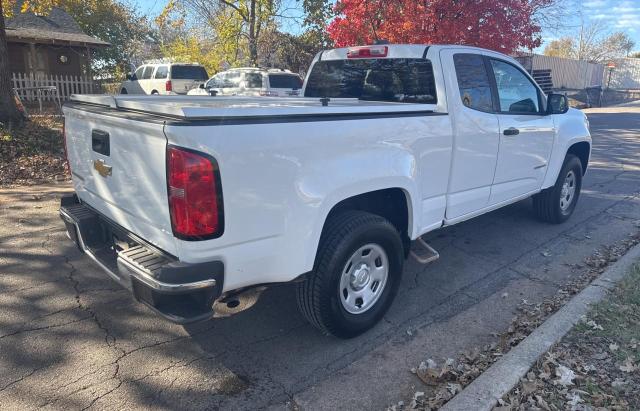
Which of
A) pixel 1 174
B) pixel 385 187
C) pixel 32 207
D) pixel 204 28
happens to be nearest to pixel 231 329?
pixel 385 187

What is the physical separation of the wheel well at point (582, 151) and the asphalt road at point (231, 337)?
55.7 inches

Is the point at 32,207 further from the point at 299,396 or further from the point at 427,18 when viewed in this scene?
the point at 427,18

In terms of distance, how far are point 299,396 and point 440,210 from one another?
1.95 m

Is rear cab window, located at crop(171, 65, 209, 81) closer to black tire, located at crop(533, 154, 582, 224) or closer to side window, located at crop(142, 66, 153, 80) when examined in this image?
side window, located at crop(142, 66, 153, 80)

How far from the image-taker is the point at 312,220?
2.85 m

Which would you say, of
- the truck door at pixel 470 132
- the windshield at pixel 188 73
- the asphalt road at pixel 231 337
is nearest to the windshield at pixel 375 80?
the truck door at pixel 470 132

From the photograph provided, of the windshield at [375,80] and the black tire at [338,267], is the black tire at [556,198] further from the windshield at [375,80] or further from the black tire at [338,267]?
the black tire at [338,267]

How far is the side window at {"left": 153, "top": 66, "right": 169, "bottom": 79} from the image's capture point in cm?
2057

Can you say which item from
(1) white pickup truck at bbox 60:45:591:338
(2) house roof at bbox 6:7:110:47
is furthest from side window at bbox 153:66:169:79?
(1) white pickup truck at bbox 60:45:591:338

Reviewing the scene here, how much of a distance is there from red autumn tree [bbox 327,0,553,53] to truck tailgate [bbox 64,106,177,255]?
854 centimetres

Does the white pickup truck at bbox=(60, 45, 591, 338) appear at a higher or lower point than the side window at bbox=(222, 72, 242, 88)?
lower

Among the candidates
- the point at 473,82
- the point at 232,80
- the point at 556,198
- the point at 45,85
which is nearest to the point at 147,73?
the point at 45,85

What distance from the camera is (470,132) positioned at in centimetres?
410

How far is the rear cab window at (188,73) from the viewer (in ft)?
65.9
